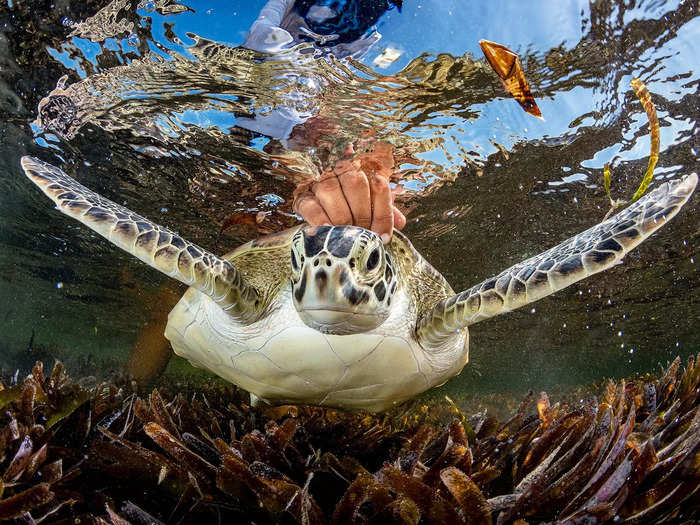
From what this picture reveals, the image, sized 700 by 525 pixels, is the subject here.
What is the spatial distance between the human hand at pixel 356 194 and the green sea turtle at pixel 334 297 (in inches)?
35.0

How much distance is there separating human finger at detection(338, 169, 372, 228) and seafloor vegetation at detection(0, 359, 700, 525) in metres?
2.82

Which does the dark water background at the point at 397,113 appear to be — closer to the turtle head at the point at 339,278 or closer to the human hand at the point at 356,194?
the human hand at the point at 356,194

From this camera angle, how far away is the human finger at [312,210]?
17.4 feet

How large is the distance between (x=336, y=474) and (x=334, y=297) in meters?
0.86

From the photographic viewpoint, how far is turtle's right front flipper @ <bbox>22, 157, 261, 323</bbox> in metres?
2.54

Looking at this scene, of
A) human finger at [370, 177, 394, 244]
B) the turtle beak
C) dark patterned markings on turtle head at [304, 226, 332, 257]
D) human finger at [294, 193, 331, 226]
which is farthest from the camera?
human finger at [294, 193, 331, 226]

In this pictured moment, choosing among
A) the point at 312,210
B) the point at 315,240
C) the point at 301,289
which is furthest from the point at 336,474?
the point at 312,210

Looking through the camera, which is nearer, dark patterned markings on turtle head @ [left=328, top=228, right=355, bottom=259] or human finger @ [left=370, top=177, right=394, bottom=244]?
dark patterned markings on turtle head @ [left=328, top=228, right=355, bottom=259]

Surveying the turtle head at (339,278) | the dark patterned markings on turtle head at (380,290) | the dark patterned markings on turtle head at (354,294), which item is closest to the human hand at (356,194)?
the dark patterned markings on turtle head at (380,290)

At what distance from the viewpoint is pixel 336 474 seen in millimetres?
1708

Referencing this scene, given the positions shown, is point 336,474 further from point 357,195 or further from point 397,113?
point 397,113

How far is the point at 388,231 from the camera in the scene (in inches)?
163

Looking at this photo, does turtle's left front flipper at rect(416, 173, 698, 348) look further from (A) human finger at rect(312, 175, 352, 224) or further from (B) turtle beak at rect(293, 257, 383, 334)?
(A) human finger at rect(312, 175, 352, 224)

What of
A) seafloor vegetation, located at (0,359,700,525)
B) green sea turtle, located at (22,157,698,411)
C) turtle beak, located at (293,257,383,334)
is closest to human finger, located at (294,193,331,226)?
green sea turtle, located at (22,157,698,411)
